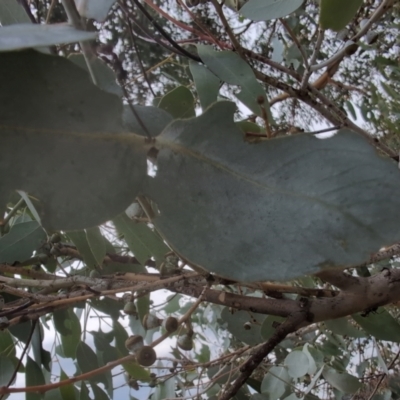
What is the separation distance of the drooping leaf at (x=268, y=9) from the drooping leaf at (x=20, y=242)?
38 centimetres

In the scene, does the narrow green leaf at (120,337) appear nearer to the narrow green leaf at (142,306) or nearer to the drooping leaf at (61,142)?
the narrow green leaf at (142,306)

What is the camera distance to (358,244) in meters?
0.26

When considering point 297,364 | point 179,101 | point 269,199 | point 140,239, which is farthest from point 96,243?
point 297,364

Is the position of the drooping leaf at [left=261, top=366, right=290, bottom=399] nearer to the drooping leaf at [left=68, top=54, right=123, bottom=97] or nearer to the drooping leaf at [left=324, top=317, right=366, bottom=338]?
the drooping leaf at [left=324, top=317, right=366, bottom=338]

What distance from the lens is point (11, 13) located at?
1.29 ft

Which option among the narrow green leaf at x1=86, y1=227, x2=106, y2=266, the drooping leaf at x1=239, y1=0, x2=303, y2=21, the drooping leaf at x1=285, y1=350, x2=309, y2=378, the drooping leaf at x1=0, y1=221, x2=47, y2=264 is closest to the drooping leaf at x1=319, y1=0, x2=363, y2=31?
the drooping leaf at x1=239, y1=0, x2=303, y2=21

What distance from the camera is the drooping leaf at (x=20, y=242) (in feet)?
2.03

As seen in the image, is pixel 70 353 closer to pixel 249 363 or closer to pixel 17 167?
pixel 249 363

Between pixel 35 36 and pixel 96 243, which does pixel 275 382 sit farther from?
pixel 35 36

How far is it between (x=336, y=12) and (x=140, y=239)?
28 cm

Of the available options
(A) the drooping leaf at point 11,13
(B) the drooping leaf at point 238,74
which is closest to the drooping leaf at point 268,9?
(B) the drooping leaf at point 238,74

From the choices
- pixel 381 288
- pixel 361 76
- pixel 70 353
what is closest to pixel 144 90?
pixel 70 353

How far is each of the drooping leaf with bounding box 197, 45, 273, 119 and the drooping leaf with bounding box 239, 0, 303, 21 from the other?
0.05 metres

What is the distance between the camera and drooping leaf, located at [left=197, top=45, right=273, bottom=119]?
48 centimetres
